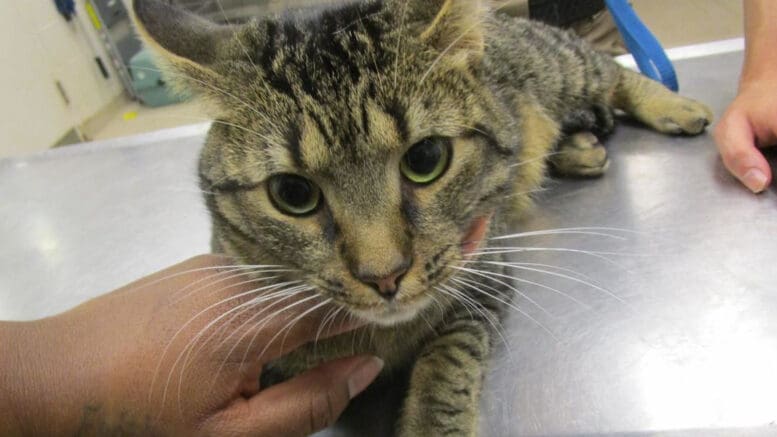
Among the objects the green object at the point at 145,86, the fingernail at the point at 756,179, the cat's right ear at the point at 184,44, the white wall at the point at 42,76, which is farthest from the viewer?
the green object at the point at 145,86

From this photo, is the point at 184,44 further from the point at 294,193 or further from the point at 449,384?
the point at 449,384

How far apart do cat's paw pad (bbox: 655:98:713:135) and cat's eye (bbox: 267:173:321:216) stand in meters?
0.86

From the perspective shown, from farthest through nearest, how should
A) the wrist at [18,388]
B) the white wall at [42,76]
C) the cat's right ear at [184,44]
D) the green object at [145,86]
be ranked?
the green object at [145,86]
the white wall at [42,76]
the cat's right ear at [184,44]
the wrist at [18,388]

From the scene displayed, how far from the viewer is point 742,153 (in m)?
0.95

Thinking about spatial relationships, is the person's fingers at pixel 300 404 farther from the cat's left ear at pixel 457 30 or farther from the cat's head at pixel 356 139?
the cat's left ear at pixel 457 30

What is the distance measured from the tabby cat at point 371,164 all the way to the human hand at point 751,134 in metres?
0.42

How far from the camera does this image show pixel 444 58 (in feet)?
2.38

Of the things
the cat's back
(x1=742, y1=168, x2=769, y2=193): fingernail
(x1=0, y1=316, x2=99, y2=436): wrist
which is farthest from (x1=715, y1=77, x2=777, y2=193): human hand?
(x1=0, y1=316, x2=99, y2=436): wrist

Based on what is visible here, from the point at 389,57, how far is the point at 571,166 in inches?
24.2

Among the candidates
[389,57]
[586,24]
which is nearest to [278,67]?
[389,57]

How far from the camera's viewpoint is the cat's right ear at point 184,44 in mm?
722

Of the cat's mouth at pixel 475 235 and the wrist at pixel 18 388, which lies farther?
the cat's mouth at pixel 475 235

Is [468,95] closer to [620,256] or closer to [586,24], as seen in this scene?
[620,256]

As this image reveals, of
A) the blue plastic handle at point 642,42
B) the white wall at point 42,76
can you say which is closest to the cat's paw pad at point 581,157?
the blue plastic handle at point 642,42
